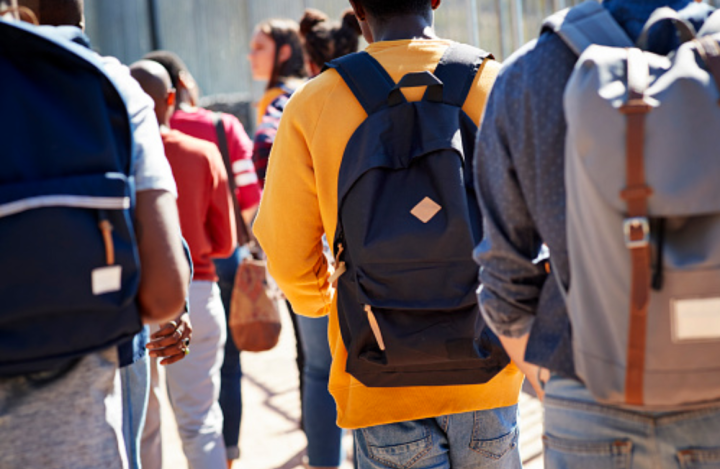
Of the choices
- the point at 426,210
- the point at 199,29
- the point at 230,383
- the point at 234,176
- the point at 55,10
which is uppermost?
the point at 55,10

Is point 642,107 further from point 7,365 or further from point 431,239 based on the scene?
point 7,365

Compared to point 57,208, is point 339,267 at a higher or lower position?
lower

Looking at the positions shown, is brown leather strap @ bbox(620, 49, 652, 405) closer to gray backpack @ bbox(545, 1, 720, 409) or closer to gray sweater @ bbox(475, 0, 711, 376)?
gray backpack @ bbox(545, 1, 720, 409)

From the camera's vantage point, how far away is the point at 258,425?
5.42 metres

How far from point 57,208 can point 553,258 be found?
3.16ft

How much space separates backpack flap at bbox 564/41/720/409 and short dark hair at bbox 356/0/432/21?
1.12 metres

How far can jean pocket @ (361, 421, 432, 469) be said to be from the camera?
2.40 metres

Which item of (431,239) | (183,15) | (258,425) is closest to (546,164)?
(431,239)

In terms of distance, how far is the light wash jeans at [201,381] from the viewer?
3932 mm

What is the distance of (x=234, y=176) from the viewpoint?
4.49 m

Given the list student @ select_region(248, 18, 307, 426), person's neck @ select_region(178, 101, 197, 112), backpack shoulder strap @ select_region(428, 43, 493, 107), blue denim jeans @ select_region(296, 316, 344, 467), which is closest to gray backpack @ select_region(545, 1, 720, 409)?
backpack shoulder strap @ select_region(428, 43, 493, 107)

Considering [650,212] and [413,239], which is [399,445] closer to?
[413,239]

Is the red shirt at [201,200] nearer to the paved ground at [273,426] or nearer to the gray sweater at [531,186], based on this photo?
the paved ground at [273,426]

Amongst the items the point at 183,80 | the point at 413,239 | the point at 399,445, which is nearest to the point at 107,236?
the point at 413,239
